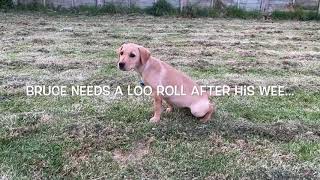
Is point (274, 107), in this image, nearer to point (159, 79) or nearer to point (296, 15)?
point (159, 79)

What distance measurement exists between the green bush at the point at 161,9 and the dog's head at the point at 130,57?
30.3ft

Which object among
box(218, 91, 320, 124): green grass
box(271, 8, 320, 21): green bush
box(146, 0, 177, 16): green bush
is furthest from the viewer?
box(271, 8, 320, 21): green bush

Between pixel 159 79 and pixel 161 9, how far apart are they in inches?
366

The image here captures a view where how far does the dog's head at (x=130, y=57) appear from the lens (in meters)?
3.71

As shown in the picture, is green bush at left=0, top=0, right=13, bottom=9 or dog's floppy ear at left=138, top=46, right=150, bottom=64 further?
green bush at left=0, top=0, right=13, bottom=9

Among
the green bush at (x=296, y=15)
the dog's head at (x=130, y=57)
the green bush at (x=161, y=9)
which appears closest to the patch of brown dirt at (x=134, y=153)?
the dog's head at (x=130, y=57)

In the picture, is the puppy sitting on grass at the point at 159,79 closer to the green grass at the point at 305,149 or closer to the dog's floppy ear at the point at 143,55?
→ the dog's floppy ear at the point at 143,55

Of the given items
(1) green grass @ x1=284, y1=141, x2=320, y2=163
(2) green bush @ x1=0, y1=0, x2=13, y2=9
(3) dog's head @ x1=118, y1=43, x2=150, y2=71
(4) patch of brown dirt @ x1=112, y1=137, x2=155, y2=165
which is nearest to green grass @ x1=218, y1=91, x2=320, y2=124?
(1) green grass @ x1=284, y1=141, x2=320, y2=163

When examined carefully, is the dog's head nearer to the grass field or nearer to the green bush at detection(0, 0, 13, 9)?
the grass field

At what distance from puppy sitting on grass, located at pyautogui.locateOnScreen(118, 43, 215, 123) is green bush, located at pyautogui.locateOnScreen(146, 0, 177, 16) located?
29.7 feet

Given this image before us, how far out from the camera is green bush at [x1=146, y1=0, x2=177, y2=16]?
12.9 metres

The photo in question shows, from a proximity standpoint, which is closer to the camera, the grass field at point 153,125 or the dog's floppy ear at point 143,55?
the grass field at point 153,125

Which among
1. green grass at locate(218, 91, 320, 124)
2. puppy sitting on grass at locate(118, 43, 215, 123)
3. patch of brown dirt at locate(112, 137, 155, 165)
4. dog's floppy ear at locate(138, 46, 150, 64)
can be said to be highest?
dog's floppy ear at locate(138, 46, 150, 64)

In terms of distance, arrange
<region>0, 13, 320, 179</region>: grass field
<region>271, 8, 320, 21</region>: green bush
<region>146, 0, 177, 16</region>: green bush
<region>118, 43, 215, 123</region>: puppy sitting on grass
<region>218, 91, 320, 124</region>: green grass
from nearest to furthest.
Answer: <region>0, 13, 320, 179</region>: grass field < <region>118, 43, 215, 123</region>: puppy sitting on grass < <region>218, 91, 320, 124</region>: green grass < <region>146, 0, 177, 16</region>: green bush < <region>271, 8, 320, 21</region>: green bush
